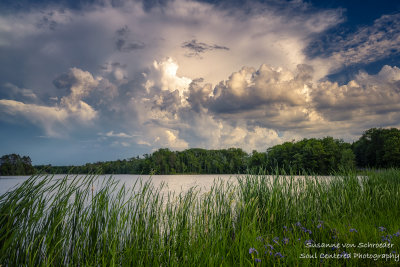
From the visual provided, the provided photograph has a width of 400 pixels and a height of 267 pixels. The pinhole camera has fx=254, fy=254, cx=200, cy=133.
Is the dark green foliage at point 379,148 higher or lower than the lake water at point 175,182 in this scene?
higher

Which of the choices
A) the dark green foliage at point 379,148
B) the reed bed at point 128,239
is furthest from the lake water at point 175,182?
the dark green foliage at point 379,148

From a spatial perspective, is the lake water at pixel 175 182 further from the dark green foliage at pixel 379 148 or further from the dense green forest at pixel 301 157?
the dark green foliage at pixel 379 148

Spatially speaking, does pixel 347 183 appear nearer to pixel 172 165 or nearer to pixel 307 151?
pixel 307 151

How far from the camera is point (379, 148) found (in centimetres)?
6316

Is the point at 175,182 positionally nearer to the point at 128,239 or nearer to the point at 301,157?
the point at 301,157

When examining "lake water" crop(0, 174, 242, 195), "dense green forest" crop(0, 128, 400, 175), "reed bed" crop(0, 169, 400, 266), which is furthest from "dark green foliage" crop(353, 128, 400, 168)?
"reed bed" crop(0, 169, 400, 266)

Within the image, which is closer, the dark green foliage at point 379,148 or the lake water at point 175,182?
the lake water at point 175,182

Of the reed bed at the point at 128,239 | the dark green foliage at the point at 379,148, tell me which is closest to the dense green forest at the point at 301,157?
the dark green foliage at the point at 379,148

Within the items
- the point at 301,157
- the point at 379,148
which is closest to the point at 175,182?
the point at 301,157

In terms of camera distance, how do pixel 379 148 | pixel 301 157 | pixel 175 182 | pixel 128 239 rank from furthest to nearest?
pixel 301 157 < pixel 379 148 < pixel 175 182 < pixel 128 239

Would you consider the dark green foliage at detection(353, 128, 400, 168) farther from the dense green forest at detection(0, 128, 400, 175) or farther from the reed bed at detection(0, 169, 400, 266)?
the reed bed at detection(0, 169, 400, 266)

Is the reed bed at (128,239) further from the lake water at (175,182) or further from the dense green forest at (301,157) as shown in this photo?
the dense green forest at (301,157)

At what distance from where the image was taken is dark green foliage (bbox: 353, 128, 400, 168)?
57.3m

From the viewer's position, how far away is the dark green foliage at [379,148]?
57.3m
